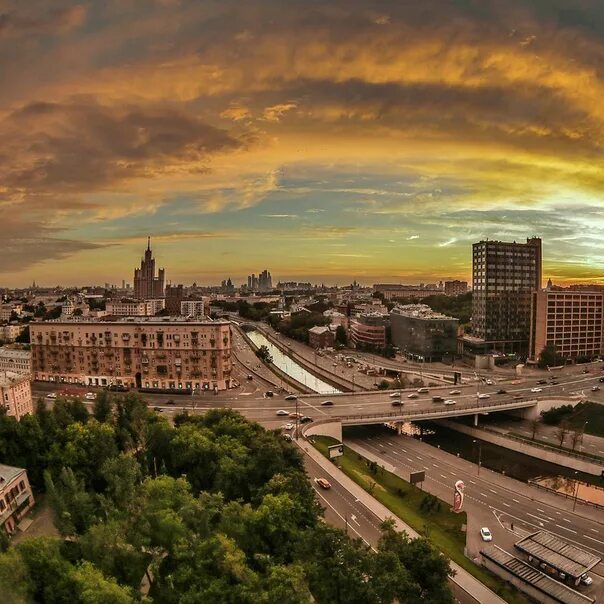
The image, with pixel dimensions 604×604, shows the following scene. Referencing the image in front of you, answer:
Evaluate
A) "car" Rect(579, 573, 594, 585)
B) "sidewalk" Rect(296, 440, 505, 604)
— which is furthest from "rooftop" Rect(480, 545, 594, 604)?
"sidewalk" Rect(296, 440, 505, 604)

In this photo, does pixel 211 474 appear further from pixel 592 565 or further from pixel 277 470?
pixel 592 565

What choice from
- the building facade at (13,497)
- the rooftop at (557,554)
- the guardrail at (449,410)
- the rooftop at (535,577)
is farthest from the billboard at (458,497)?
the building facade at (13,497)

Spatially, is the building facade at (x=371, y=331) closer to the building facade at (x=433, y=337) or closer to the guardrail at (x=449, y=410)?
the building facade at (x=433, y=337)

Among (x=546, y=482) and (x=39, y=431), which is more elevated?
(x=39, y=431)

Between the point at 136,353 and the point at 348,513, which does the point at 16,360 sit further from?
the point at 348,513

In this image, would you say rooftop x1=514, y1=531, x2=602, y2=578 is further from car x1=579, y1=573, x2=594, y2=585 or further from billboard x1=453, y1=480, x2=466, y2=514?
billboard x1=453, y1=480, x2=466, y2=514

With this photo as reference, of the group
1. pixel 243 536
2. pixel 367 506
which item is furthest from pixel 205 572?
pixel 367 506
